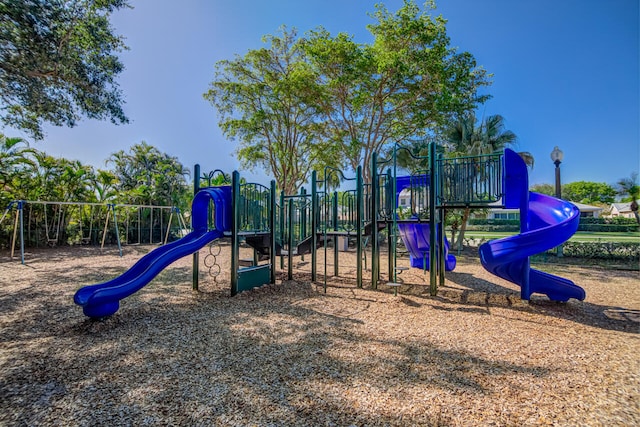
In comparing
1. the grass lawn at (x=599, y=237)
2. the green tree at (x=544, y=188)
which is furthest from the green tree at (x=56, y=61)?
the green tree at (x=544, y=188)

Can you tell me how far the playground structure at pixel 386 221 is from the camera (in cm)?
480

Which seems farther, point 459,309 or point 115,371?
point 459,309

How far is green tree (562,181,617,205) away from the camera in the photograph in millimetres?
59031

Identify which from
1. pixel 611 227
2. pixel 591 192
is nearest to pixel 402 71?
pixel 611 227

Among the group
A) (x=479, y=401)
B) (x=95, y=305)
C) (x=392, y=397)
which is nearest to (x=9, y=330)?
(x=95, y=305)

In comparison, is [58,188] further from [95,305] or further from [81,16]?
[95,305]

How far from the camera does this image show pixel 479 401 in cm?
246

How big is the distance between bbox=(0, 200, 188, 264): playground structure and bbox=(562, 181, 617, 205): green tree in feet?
226

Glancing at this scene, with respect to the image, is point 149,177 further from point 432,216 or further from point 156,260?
point 432,216

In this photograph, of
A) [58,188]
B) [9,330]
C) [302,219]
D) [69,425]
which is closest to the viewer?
[69,425]

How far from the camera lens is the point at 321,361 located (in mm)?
3166

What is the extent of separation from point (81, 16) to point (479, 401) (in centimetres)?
1040

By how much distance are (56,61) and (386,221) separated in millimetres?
8277

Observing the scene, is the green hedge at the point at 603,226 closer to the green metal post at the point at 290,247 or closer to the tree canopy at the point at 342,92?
the tree canopy at the point at 342,92
